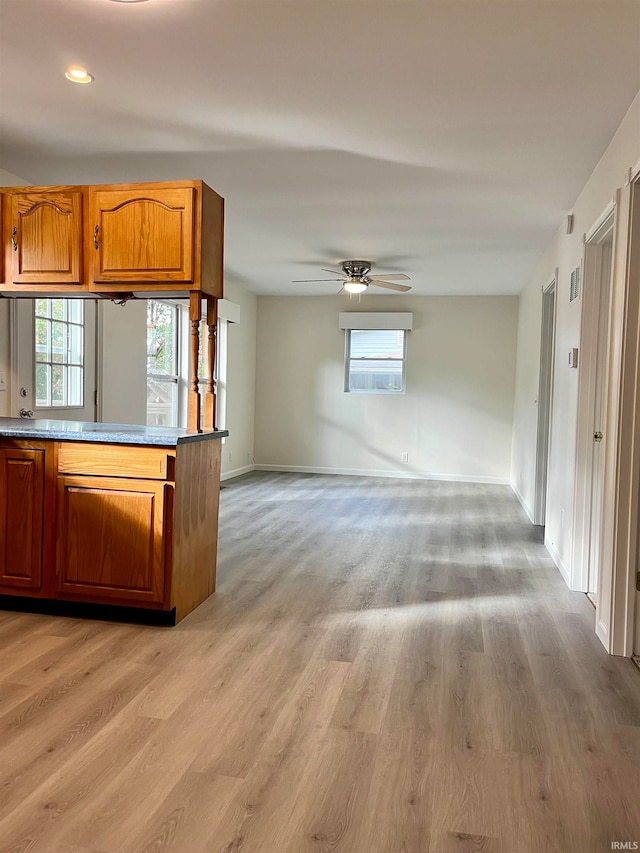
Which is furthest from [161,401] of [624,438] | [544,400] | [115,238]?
→ [624,438]

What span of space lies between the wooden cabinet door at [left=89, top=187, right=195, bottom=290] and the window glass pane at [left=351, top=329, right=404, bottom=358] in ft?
18.1

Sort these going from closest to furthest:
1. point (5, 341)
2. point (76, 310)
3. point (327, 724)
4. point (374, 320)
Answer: point (327, 724)
point (5, 341)
point (76, 310)
point (374, 320)

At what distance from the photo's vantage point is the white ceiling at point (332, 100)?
224 centimetres

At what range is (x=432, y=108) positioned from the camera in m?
2.91

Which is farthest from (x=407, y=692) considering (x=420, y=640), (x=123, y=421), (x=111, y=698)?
(x=123, y=421)

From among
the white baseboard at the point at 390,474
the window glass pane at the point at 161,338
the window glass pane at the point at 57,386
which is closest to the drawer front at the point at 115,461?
the window glass pane at the point at 57,386

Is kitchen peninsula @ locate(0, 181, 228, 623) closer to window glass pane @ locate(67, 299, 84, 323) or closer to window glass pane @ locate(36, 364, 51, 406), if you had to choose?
window glass pane @ locate(36, 364, 51, 406)

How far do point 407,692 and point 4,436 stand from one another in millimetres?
2216

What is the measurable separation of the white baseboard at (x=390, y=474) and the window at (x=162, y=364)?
2107mm

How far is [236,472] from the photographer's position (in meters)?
8.25

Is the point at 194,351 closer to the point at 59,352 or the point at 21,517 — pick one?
the point at 21,517

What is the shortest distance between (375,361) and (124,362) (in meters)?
3.98

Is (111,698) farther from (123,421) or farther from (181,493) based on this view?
(123,421)

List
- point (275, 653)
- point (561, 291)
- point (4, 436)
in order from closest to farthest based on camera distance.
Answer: point (275, 653) < point (4, 436) < point (561, 291)
